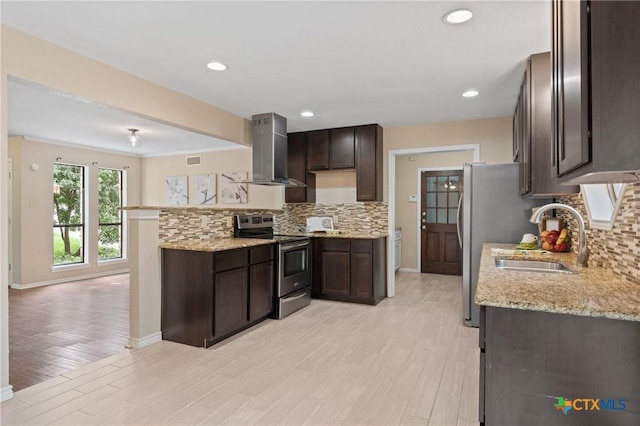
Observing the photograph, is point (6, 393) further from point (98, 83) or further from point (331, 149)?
point (331, 149)

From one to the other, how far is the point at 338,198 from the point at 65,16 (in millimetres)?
3915

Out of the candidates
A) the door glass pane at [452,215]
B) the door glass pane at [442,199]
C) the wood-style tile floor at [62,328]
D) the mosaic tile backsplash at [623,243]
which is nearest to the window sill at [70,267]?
the wood-style tile floor at [62,328]

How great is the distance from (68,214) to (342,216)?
5.00 meters

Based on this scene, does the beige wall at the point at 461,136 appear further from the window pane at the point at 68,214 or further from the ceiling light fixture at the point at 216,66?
the window pane at the point at 68,214

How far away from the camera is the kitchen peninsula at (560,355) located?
1264mm

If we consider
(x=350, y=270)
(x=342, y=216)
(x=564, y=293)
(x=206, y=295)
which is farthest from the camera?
(x=342, y=216)

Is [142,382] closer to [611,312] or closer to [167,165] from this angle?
[611,312]

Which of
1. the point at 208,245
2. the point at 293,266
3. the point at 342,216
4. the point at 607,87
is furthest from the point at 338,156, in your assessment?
the point at 607,87

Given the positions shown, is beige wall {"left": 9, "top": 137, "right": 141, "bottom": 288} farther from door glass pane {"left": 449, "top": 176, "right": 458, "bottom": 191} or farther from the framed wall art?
door glass pane {"left": 449, "top": 176, "right": 458, "bottom": 191}

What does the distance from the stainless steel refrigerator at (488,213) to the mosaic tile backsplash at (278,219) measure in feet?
4.66

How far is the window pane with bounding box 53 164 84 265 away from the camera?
6.41 metres

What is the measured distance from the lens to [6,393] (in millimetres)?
2316

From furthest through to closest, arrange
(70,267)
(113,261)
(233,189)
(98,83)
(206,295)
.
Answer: (113,261), (233,189), (70,267), (206,295), (98,83)

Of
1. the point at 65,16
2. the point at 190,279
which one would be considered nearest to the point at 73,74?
the point at 65,16
